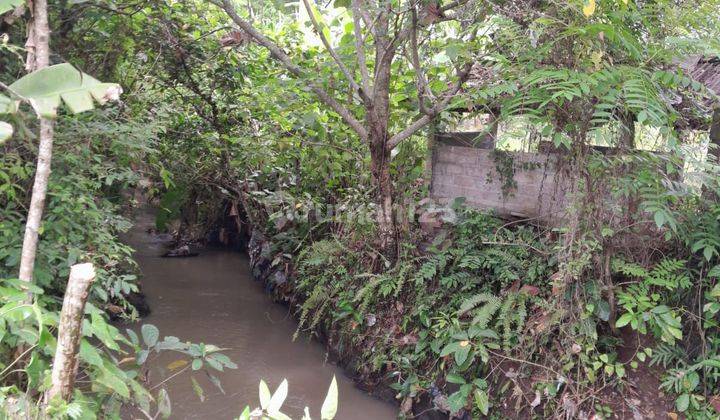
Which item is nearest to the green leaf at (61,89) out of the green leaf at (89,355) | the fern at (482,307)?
the green leaf at (89,355)

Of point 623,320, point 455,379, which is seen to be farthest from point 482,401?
point 623,320

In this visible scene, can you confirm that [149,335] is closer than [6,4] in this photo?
No

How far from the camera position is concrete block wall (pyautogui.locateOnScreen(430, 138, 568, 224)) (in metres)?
4.93

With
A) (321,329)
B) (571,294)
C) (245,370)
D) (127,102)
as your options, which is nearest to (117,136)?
(127,102)

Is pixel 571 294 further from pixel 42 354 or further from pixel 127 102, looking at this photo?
pixel 127 102

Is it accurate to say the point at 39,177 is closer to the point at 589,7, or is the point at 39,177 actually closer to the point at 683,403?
the point at 589,7

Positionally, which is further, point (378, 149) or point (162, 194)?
point (162, 194)

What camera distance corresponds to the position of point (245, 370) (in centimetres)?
533

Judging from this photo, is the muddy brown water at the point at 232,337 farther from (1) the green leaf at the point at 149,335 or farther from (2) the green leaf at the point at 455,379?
(1) the green leaf at the point at 149,335

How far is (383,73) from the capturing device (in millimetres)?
5211

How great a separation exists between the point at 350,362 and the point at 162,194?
13.1 feet

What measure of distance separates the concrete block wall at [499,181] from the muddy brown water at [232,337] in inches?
76.9

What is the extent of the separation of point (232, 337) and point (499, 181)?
2984mm

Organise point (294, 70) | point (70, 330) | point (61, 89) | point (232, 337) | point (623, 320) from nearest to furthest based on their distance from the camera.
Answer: point (70, 330) → point (61, 89) → point (623, 320) → point (294, 70) → point (232, 337)
